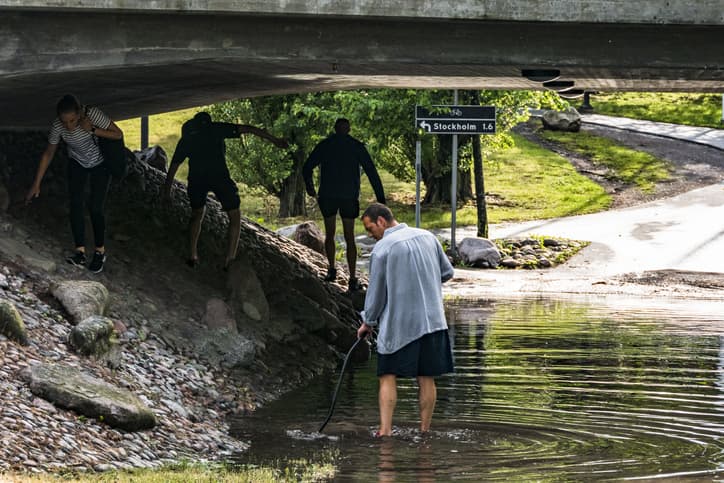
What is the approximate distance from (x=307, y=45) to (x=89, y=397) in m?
5.57

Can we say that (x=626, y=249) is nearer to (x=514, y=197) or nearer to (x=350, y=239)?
(x=514, y=197)

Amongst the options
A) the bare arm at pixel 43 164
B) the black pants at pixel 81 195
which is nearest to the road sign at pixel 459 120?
the black pants at pixel 81 195

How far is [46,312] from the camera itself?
1332 cm

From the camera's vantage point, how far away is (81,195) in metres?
15.9

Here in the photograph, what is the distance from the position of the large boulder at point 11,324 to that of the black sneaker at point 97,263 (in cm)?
370

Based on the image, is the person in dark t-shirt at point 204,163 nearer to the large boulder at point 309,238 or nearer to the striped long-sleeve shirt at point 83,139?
the striped long-sleeve shirt at point 83,139

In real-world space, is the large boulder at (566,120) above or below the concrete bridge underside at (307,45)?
below

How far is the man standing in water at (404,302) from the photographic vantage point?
433 inches

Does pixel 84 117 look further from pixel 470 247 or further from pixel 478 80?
pixel 470 247

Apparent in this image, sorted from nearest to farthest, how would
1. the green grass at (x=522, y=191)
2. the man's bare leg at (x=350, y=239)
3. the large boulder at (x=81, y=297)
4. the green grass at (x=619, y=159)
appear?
the large boulder at (x=81, y=297)
the man's bare leg at (x=350, y=239)
the green grass at (x=522, y=191)
the green grass at (x=619, y=159)

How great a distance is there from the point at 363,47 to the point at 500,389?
405 centimetres

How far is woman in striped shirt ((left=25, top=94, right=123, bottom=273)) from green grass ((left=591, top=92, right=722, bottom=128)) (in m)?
46.3

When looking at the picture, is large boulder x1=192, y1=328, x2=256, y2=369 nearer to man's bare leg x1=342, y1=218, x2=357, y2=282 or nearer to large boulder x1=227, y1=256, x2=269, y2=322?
large boulder x1=227, y1=256, x2=269, y2=322

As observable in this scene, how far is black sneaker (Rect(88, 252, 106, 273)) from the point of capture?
622 inches
